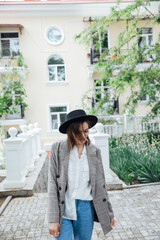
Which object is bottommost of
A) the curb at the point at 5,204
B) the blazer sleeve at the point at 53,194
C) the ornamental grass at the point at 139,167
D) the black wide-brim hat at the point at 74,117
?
the curb at the point at 5,204

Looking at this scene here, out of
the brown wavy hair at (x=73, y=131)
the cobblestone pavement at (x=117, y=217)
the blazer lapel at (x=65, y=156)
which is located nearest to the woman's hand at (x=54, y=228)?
the blazer lapel at (x=65, y=156)

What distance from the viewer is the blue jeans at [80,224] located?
5.57 ft

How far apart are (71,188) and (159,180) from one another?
12.8 feet

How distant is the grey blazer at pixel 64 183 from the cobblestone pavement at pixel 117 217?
4.28ft

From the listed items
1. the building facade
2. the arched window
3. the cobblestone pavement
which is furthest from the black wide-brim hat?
the arched window

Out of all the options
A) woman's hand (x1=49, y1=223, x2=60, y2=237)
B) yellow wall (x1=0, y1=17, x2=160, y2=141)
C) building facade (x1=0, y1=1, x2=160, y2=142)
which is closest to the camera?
woman's hand (x1=49, y1=223, x2=60, y2=237)

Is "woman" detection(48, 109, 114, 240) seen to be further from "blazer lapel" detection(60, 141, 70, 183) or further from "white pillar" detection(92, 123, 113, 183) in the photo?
"white pillar" detection(92, 123, 113, 183)

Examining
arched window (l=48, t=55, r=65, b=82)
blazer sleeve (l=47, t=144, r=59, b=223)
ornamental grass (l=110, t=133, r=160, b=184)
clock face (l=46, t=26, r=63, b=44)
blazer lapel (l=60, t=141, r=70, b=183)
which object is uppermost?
clock face (l=46, t=26, r=63, b=44)

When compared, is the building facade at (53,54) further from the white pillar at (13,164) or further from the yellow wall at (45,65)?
the white pillar at (13,164)

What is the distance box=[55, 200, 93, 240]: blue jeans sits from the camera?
1.70 m

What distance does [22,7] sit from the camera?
12844 mm

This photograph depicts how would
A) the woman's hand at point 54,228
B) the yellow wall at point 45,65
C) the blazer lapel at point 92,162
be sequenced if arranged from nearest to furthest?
the woman's hand at point 54,228 < the blazer lapel at point 92,162 < the yellow wall at point 45,65

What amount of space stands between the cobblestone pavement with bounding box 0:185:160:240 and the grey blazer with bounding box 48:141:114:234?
130 cm

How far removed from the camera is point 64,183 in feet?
5.56
